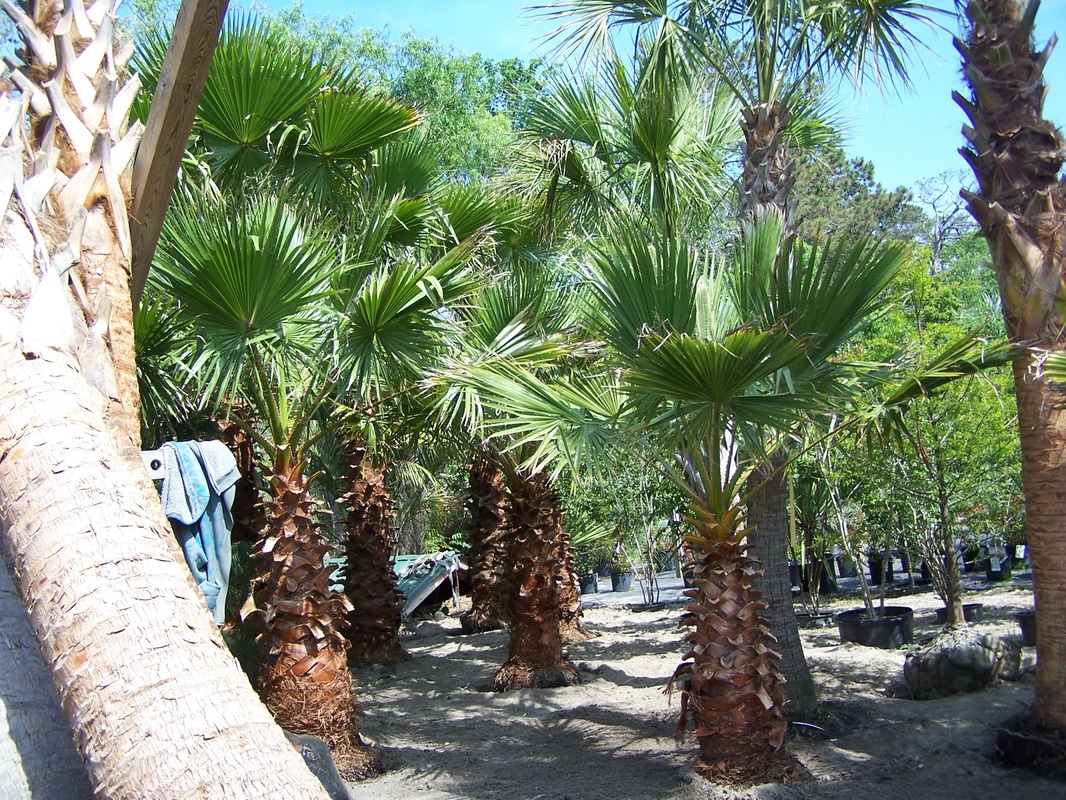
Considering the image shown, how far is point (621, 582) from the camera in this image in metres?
17.7

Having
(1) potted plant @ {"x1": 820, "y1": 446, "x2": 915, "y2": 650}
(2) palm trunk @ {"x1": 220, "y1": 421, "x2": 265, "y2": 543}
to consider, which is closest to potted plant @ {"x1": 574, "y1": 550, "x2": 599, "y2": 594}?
(1) potted plant @ {"x1": 820, "y1": 446, "x2": 915, "y2": 650}

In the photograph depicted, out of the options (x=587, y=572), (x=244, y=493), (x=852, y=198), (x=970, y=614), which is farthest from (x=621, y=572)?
(x=852, y=198)

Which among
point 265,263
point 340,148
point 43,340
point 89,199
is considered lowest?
point 43,340

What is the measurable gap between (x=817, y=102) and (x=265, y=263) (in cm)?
581

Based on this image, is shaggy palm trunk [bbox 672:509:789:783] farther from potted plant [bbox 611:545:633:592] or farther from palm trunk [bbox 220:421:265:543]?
potted plant [bbox 611:545:633:592]

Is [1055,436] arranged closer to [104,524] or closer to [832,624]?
[104,524]

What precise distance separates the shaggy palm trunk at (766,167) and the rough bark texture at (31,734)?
210 inches

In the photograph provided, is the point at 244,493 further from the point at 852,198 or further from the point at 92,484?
the point at 852,198

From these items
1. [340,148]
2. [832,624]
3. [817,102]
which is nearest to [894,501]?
[832,624]

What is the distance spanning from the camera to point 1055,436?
4.94 meters

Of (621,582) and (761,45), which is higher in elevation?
(761,45)

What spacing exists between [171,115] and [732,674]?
152 inches

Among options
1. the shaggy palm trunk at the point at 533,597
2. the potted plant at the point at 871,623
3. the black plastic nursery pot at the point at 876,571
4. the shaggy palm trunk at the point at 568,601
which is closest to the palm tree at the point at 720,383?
the shaggy palm trunk at the point at 533,597

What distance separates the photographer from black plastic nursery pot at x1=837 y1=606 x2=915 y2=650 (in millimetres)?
8453
